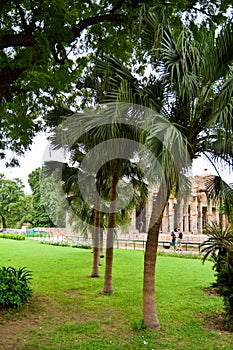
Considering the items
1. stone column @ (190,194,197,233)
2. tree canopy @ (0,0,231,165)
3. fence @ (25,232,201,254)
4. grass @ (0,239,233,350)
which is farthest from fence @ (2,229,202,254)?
tree canopy @ (0,0,231,165)

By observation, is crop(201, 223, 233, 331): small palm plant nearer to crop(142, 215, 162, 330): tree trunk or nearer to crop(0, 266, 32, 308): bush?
crop(142, 215, 162, 330): tree trunk

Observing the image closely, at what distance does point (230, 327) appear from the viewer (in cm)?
586

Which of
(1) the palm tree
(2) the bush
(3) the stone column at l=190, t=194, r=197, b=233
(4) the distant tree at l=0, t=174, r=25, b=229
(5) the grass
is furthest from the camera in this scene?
(4) the distant tree at l=0, t=174, r=25, b=229

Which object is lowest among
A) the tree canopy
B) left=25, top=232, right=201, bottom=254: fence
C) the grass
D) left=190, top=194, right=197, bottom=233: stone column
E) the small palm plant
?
the grass

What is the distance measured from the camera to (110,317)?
6504 millimetres

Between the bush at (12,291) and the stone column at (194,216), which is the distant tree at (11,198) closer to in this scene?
the stone column at (194,216)

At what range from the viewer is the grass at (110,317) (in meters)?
5.14

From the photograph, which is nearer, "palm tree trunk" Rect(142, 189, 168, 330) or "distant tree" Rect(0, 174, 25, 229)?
"palm tree trunk" Rect(142, 189, 168, 330)

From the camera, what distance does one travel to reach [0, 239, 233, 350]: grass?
5.14 meters

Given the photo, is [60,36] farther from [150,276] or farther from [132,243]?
[132,243]

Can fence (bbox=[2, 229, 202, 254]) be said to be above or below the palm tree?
below

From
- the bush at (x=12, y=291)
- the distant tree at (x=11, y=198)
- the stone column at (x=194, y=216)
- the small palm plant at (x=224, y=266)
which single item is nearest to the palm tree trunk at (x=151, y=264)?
the small palm plant at (x=224, y=266)

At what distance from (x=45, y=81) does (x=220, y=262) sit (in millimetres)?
4668

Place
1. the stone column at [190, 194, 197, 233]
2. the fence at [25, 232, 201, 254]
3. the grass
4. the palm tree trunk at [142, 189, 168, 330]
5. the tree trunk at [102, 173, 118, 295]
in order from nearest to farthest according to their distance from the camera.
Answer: the grass < the palm tree trunk at [142, 189, 168, 330] < the tree trunk at [102, 173, 118, 295] < the fence at [25, 232, 201, 254] < the stone column at [190, 194, 197, 233]
